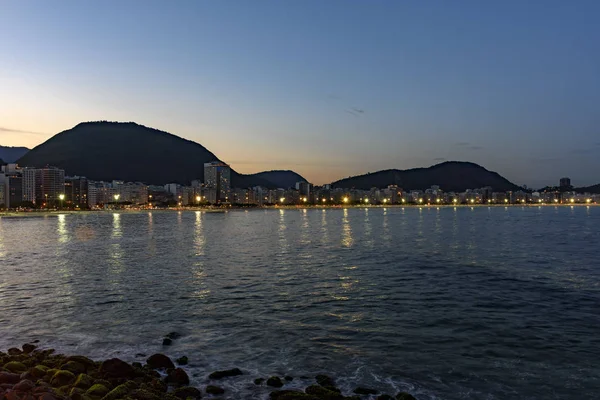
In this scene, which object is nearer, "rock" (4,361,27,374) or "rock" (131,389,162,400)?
"rock" (131,389,162,400)

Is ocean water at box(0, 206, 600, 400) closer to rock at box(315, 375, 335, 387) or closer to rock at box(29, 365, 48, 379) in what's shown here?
rock at box(315, 375, 335, 387)

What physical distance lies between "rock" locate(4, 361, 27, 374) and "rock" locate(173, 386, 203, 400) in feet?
15.9

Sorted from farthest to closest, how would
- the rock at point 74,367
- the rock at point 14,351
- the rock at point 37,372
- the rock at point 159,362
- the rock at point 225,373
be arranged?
1. the rock at point 14,351
2. the rock at point 159,362
3. the rock at point 225,373
4. the rock at point 74,367
5. the rock at point 37,372

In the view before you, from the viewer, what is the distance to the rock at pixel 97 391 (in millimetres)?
10726

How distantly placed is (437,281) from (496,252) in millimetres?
21063

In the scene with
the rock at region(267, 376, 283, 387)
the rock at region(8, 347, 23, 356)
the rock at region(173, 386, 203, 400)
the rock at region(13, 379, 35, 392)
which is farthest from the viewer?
the rock at region(8, 347, 23, 356)

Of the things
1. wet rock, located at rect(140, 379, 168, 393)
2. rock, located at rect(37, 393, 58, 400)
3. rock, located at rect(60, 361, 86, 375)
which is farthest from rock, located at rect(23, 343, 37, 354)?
rock, located at rect(37, 393, 58, 400)

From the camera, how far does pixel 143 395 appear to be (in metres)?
10.6

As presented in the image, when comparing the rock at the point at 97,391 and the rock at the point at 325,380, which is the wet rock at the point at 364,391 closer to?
the rock at the point at 325,380

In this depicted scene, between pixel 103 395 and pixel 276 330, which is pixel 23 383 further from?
pixel 276 330

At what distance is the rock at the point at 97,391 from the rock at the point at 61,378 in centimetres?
118

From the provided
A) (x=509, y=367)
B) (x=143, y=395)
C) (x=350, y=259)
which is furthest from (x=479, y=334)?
(x=350, y=259)

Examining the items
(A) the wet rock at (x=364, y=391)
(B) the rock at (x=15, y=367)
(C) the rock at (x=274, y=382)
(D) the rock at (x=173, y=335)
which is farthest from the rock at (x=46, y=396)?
(A) the wet rock at (x=364, y=391)

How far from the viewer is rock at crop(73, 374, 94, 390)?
11212 mm
